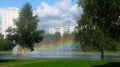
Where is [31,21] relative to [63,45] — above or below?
above

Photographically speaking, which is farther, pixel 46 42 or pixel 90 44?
pixel 46 42

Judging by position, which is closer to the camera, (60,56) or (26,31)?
(60,56)

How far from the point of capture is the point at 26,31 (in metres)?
96.2

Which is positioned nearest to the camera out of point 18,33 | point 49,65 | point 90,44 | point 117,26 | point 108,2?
point 108,2

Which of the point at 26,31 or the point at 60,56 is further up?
the point at 26,31

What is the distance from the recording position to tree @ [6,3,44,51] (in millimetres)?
96250

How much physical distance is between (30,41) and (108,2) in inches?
3018

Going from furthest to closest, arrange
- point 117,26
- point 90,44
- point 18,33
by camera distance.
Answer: point 18,33 < point 90,44 < point 117,26

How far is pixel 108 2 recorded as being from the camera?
2148cm

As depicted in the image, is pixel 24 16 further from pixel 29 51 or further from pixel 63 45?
pixel 63 45

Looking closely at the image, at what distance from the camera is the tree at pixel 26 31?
→ 9625cm

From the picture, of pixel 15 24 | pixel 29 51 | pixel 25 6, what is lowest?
pixel 29 51

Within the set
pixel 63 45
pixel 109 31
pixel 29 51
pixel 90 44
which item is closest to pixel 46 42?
pixel 63 45

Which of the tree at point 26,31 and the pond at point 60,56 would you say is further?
the tree at point 26,31
